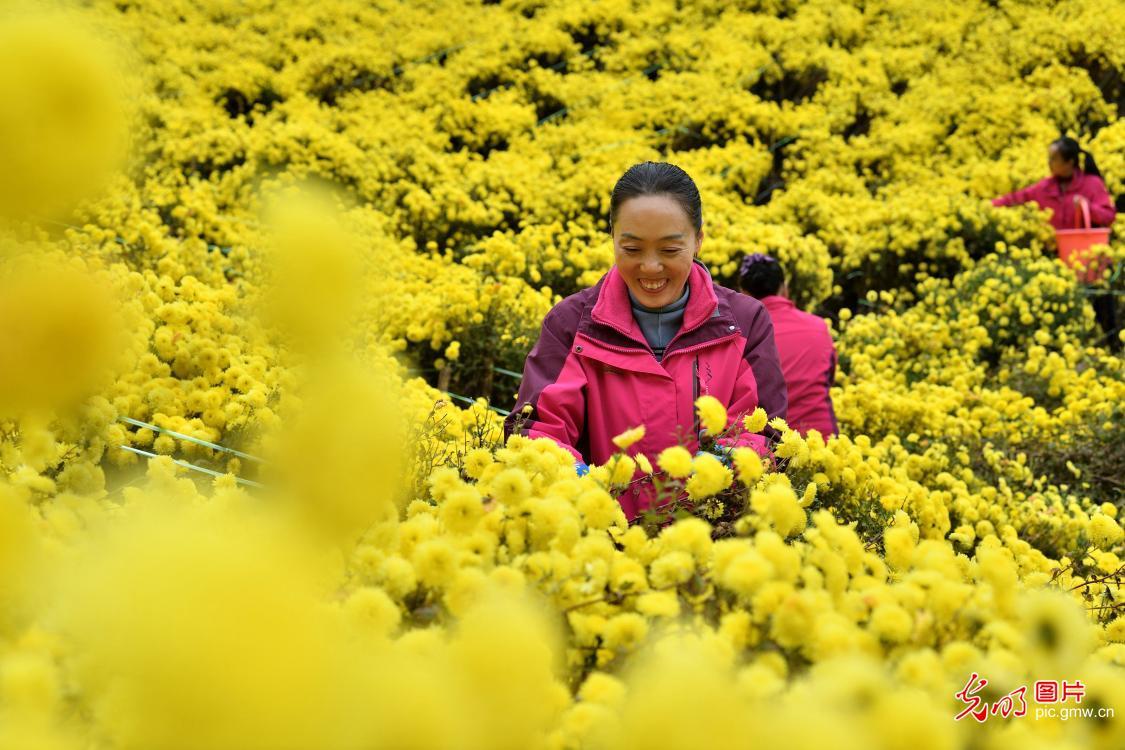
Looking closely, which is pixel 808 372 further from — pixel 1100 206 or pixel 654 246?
pixel 1100 206

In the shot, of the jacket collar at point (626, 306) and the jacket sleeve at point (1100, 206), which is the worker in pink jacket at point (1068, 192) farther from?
the jacket collar at point (626, 306)

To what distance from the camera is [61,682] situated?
3.53ft

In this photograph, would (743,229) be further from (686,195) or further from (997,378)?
(686,195)

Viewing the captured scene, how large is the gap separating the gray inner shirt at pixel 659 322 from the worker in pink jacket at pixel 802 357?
1109 millimetres

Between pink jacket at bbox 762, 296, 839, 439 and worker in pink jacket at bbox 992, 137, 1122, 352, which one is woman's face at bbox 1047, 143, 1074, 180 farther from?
pink jacket at bbox 762, 296, 839, 439

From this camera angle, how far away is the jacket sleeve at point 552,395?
246cm

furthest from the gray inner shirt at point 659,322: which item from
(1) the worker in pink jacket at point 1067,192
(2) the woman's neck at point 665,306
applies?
(1) the worker in pink jacket at point 1067,192

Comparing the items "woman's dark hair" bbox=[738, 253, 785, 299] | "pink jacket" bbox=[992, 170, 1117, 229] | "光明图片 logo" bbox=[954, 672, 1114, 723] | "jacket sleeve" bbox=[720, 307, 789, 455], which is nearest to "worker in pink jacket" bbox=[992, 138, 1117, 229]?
"pink jacket" bbox=[992, 170, 1117, 229]

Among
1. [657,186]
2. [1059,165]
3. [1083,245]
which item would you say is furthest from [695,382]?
[1059,165]

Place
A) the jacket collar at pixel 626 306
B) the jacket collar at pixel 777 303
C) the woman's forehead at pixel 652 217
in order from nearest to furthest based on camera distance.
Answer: the woman's forehead at pixel 652 217
the jacket collar at pixel 626 306
the jacket collar at pixel 777 303

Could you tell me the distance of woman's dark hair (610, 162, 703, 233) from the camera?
2.47 meters

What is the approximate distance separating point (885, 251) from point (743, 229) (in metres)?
1.50

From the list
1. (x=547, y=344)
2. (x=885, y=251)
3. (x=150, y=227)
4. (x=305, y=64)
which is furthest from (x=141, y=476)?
(x=305, y=64)

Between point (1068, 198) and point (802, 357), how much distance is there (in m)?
4.62
